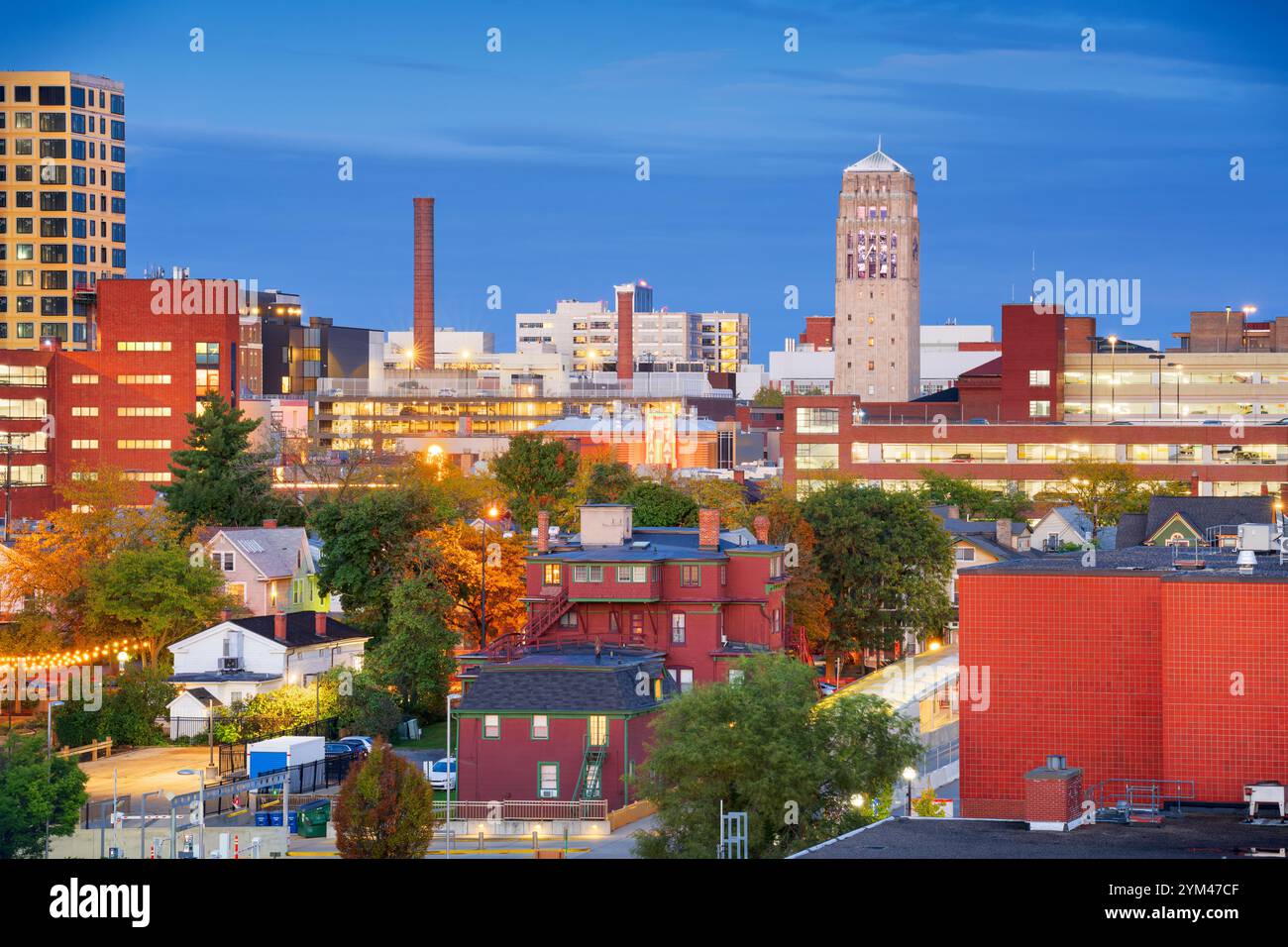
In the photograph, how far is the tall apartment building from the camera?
165500 millimetres

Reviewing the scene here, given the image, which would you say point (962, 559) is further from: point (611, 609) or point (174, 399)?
point (174, 399)

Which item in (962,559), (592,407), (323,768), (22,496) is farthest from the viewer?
(592,407)

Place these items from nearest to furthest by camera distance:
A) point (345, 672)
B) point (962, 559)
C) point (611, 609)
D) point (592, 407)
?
point (611, 609)
point (345, 672)
point (962, 559)
point (592, 407)

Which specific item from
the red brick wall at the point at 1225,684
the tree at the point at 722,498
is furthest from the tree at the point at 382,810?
the tree at the point at 722,498

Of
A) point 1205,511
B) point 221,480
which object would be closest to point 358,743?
point 221,480

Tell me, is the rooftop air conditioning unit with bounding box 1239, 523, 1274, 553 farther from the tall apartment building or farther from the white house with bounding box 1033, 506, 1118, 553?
the tall apartment building

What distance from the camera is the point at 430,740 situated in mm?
59625

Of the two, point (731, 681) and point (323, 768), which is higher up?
point (731, 681)

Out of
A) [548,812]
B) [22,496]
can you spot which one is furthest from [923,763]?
[22,496]

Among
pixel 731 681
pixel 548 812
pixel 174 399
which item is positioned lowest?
pixel 548 812

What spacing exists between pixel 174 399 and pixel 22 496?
743 inches

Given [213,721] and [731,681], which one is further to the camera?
[213,721]

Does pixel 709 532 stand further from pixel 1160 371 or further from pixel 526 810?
pixel 1160 371
